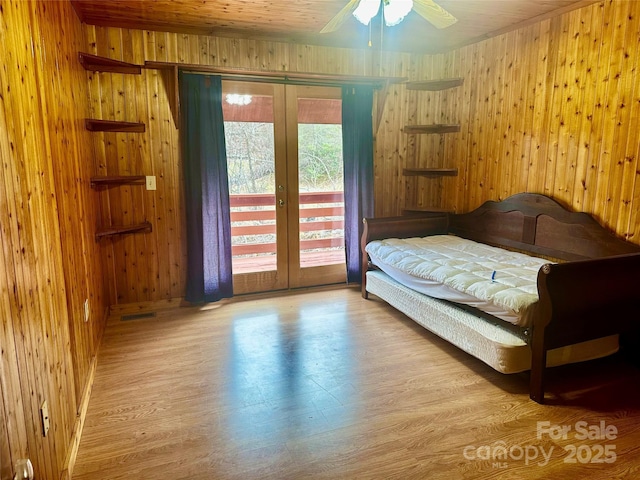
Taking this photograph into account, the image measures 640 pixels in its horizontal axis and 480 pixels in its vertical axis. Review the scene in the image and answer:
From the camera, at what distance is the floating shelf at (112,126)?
322 cm

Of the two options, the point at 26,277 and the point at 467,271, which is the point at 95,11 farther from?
the point at 467,271

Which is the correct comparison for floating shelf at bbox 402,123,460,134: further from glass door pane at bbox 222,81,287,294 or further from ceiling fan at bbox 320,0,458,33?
ceiling fan at bbox 320,0,458,33

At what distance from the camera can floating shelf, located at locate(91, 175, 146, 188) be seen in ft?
10.6

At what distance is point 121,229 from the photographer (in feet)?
11.5

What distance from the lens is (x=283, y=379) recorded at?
103 inches

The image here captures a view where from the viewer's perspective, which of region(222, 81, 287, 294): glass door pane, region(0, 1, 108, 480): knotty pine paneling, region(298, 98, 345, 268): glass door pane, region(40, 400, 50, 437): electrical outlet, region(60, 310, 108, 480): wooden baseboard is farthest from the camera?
region(298, 98, 345, 268): glass door pane

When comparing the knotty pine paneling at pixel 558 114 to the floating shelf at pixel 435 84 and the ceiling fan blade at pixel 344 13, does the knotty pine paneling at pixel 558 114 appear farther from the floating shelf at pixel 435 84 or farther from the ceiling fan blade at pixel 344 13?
the ceiling fan blade at pixel 344 13

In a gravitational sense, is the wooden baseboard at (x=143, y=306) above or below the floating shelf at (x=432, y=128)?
below

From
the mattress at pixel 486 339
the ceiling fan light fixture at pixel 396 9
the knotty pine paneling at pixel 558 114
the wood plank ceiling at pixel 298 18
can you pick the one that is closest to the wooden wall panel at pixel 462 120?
the knotty pine paneling at pixel 558 114

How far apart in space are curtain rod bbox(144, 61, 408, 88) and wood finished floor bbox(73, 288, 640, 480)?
2.24m

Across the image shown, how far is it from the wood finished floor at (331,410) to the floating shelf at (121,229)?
2.65 ft

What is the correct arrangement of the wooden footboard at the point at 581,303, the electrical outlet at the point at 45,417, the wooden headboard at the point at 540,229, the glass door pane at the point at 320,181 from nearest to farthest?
the electrical outlet at the point at 45,417, the wooden footboard at the point at 581,303, the wooden headboard at the point at 540,229, the glass door pane at the point at 320,181

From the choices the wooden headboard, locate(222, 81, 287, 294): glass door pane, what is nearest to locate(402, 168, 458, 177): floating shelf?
the wooden headboard

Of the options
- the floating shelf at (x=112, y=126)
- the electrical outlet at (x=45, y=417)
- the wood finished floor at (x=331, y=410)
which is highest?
the floating shelf at (x=112, y=126)
